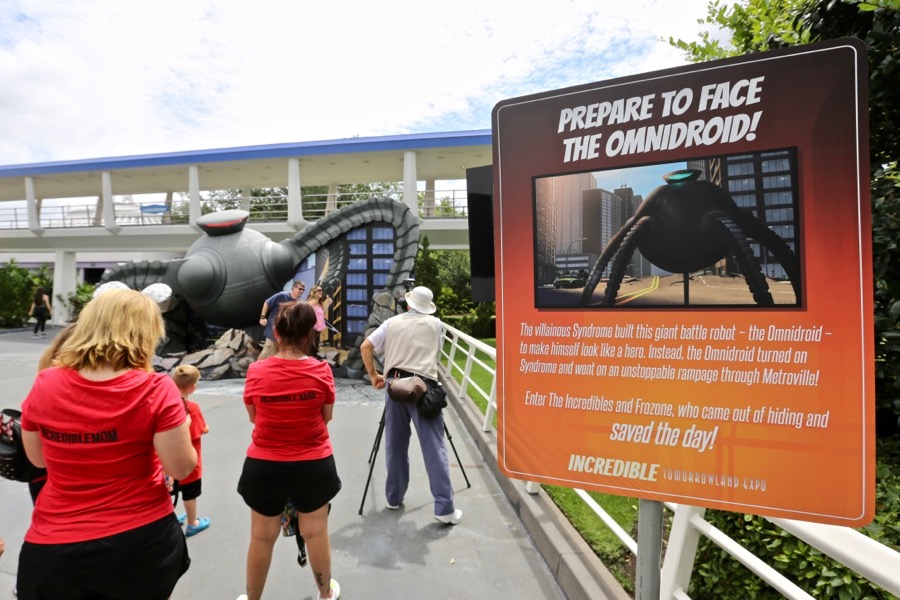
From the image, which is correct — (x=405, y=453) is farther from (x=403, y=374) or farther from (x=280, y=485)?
(x=280, y=485)

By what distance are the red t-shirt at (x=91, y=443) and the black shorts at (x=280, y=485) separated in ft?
2.20

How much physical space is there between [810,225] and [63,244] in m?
23.1

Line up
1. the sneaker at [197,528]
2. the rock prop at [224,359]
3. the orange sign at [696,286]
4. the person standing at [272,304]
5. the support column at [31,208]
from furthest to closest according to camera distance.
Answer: the support column at [31,208], the rock prop at [224,359], the person standing at [272,304], the sneaker at [197,528], the orange sign at [696,286]

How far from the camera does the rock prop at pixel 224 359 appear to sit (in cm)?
849

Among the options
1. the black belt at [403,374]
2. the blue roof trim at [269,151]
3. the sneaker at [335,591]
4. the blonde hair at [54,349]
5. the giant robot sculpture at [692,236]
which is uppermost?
the blue roof trim at [269,151]

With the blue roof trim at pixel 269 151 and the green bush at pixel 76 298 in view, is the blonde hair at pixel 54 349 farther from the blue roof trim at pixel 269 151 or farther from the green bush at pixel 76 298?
the green bush at pixel 76 298

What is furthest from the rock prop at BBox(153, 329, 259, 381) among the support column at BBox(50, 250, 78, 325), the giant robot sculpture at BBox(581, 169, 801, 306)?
the support column at BBox(50, 250, 78, 325)

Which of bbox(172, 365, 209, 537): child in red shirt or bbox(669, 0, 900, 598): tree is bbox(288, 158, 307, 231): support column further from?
bbox(669, 0, 900, 598): tree

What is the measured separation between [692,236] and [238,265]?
31.3 ft

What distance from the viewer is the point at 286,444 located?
223 cm

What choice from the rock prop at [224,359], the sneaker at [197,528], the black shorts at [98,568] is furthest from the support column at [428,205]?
the black shorts at [98,568]

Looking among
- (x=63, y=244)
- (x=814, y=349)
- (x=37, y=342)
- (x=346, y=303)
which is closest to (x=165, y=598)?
(x=814, y=349)

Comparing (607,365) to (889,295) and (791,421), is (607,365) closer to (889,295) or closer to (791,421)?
(791,421)

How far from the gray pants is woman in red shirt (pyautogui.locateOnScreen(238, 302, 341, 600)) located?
1147 millimetres
